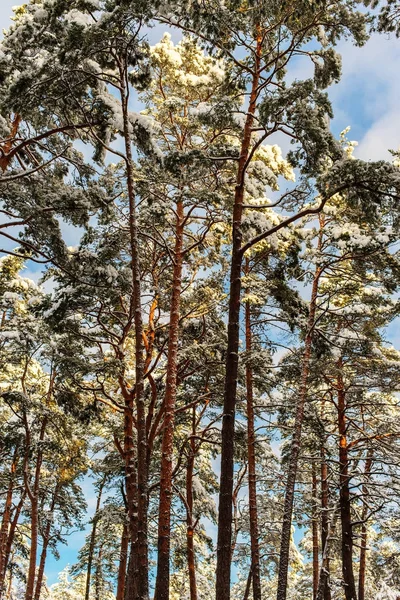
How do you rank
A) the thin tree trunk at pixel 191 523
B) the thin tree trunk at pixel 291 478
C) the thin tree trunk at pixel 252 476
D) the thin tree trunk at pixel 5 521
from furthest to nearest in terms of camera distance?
the thin tree trunk at pixel 5 521 < the thin tree trunk at pixel 191 523 < the thin tree trunk at pixel 252 476 < the thin tree trunk at pixel 291 478

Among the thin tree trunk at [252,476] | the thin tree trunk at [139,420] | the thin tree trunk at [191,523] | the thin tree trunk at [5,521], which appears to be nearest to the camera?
the thin tree trunk at [139,420]

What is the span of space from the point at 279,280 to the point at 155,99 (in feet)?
20.9

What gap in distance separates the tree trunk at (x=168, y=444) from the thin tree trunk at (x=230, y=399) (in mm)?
3465

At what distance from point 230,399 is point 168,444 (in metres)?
3.94

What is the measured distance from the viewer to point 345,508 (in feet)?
51.1

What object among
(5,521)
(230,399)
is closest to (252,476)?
(230,399)

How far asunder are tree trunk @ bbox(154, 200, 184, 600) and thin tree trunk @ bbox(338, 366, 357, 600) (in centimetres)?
529

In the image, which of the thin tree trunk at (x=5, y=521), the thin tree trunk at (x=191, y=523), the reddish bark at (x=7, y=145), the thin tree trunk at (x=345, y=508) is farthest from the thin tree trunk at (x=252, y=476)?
the thin tree trunk at (x=5, y=521)

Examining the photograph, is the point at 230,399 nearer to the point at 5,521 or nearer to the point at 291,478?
the point at 291,478

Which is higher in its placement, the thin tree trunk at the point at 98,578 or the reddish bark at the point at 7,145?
the reddish bark at the point at 7,145

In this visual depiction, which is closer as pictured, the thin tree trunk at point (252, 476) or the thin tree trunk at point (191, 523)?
the thin tree trunk at point (252, 476)

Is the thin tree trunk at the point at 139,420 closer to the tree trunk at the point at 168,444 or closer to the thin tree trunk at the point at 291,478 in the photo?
the tree trunk at the point at 168,444

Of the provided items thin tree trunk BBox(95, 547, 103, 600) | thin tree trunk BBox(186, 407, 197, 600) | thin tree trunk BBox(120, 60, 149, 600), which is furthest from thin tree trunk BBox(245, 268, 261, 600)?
thin tree trunk BBox(95, 547, 103, 600)

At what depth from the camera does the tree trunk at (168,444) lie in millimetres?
10633
